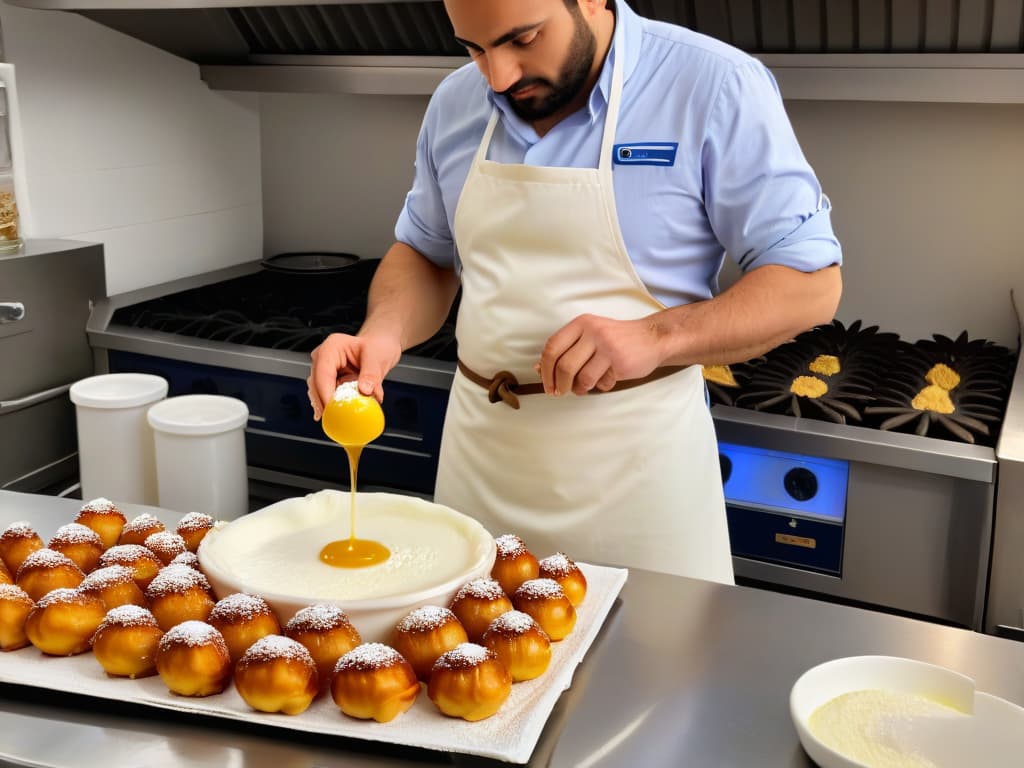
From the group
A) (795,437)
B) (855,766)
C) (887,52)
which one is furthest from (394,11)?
(855,766)

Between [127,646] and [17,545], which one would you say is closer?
[127,646]

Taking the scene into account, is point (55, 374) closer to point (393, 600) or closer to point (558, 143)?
point (558, 143)

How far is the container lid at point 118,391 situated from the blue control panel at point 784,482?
3.83 ft

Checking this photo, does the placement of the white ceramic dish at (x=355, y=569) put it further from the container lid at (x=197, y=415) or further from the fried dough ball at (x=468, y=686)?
the container lid at (x=197, y=415)

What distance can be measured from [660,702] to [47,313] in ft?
6.62

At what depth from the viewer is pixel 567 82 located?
1.49m

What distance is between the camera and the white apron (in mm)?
1536

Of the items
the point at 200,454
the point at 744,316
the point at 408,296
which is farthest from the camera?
the point at 200,454

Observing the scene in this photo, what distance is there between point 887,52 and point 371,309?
4.41 feet

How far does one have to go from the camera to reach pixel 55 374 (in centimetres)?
257

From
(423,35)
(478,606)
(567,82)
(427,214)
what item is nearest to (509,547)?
(478,606)

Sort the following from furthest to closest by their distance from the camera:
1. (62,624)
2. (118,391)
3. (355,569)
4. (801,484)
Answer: (118,391)
(801,484)
(355,569)
(62,624)

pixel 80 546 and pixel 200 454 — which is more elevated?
pixel 80 546

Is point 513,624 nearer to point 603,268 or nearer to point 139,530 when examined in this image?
point 139,530
